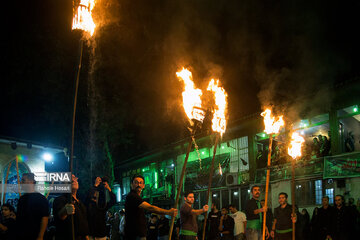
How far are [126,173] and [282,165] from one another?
28859mm

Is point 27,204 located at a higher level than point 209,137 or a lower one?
lower

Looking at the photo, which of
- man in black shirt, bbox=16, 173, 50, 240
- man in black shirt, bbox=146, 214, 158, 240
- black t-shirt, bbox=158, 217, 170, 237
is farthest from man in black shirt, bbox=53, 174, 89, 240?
man in black shirt, bbox=146, 214, 158, 240

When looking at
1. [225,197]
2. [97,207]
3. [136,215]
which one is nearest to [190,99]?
[136,215]

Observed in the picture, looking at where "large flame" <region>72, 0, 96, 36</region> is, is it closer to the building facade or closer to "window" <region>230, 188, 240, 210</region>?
the building facade

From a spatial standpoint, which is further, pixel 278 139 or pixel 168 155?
pixel 168 155

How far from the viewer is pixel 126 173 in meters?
44.8

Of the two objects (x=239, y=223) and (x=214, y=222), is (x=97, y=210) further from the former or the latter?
(x=214, y=222)

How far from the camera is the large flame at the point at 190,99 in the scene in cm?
692

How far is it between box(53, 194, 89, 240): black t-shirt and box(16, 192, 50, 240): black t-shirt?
1065 millimetres

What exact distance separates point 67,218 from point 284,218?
5825mm

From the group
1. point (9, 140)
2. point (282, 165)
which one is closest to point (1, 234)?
point (9, 140)

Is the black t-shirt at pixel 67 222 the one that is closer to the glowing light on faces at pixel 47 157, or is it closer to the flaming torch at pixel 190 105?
the flaming torch at pixel 190 105

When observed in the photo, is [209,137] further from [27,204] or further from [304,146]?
[27,204]

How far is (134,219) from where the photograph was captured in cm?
636
